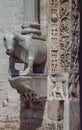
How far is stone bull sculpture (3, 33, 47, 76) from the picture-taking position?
5477 millimetres

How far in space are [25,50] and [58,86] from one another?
60 centimetres

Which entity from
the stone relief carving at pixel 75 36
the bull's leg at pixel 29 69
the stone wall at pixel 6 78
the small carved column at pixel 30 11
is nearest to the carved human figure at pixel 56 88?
the stone relief carving at pixel 75 36

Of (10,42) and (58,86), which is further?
(58,86)

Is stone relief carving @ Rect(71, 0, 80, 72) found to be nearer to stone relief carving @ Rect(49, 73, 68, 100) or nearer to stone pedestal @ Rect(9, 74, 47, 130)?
stone relief carving @ Rect(49, 73, 68, 100)

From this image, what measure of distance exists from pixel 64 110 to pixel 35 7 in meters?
1.34

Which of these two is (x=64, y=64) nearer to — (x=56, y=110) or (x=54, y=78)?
(x=54, y=78)

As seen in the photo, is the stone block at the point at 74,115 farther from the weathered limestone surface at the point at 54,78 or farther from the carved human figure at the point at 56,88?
the carved human figure at the point at 56,88

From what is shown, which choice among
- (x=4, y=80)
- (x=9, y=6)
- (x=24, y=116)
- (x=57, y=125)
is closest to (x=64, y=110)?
(x=57, y=125)

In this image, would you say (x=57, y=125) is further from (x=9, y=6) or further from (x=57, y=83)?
(x=9, y=6)

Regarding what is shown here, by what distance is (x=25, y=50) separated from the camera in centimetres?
563

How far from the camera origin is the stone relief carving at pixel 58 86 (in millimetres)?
5621

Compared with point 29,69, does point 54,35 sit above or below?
above

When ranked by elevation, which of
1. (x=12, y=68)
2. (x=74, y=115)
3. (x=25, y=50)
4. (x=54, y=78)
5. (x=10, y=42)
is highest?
(x=10, y=42)

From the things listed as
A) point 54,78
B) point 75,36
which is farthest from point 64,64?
point 75,36
